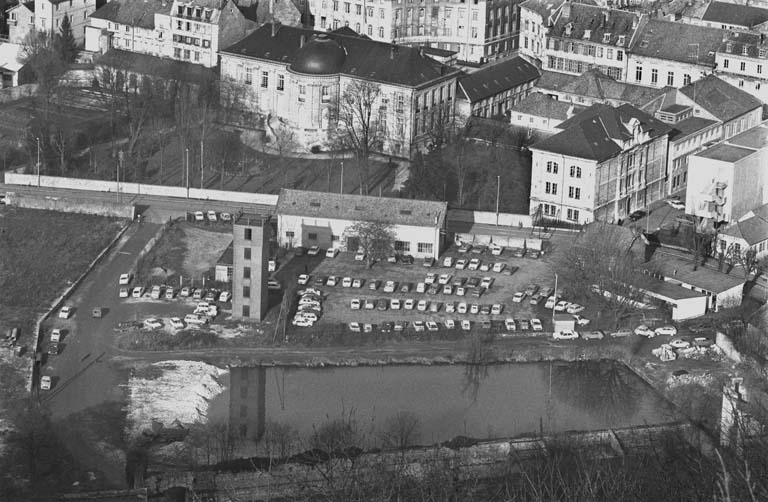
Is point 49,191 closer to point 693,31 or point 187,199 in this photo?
point 187,199

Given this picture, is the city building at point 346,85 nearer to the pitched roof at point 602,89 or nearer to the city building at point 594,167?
the pitched roof at point 602,89

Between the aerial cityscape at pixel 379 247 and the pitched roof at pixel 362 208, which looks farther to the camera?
the pitched roof at pixel 362 208

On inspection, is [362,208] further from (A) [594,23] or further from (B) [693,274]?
(A) [594,23]

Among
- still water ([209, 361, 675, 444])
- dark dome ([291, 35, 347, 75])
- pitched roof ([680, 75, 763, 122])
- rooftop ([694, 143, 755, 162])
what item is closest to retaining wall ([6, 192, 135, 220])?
dark dome ([291, 35, 347, 75])

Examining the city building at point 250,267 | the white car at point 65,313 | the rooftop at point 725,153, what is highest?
the rooftop at point 725,153

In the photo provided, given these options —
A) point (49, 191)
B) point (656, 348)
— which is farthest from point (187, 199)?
point (656, 348)

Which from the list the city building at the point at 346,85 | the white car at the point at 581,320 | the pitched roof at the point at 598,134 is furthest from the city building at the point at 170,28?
the white car at the point at 581,320

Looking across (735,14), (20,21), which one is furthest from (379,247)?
(20,21)
